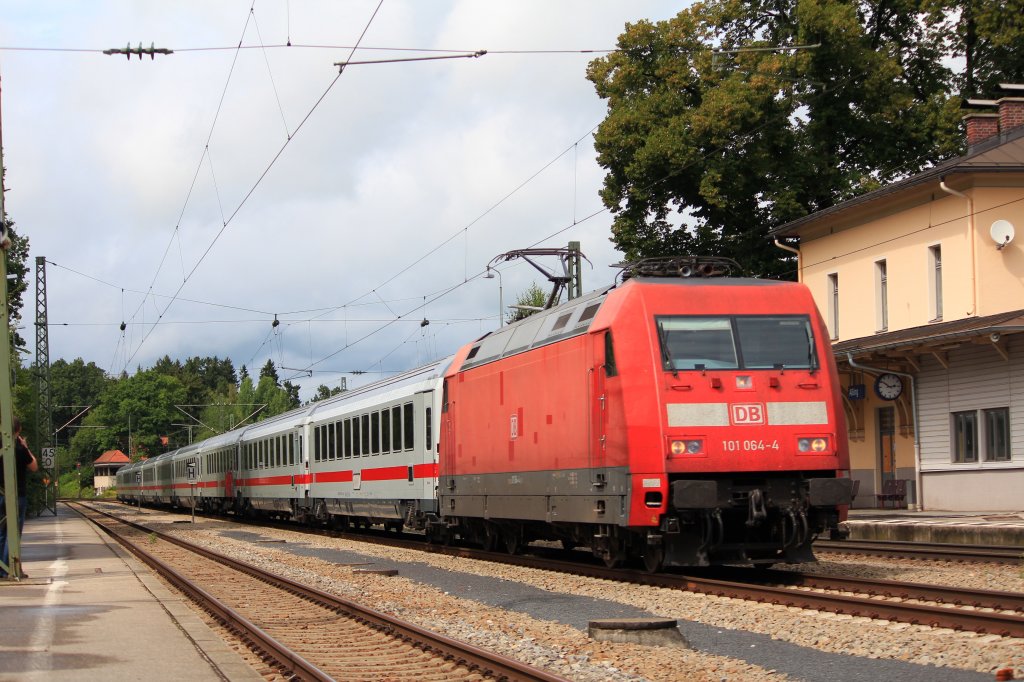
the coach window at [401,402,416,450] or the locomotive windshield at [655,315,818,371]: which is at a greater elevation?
the locomotive windshield at [655,315,818,371]

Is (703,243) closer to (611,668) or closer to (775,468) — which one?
(775,468)

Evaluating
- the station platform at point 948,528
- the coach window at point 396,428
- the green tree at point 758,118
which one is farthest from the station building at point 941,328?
the coach window at point 396,428

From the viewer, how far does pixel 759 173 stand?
120 ft

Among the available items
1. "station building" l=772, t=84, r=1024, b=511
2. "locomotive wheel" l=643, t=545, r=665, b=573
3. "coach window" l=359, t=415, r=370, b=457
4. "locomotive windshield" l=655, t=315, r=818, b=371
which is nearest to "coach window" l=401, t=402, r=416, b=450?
"coach window" l=359, t=415, r=370, b=457

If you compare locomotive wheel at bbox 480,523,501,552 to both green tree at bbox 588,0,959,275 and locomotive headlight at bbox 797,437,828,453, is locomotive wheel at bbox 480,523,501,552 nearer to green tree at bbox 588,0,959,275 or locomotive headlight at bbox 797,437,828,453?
locomotive headlight at bbox 797,437,828,453

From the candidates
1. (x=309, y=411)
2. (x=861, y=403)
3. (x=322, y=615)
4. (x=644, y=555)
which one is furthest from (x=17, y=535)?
(x=861, y=403)

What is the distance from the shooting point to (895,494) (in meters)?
29.4

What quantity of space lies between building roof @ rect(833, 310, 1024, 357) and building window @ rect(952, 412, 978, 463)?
178 cm

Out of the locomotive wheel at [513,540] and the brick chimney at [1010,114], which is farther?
the brick chimney at [1010,114]

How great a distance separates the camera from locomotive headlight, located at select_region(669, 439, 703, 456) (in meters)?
13.3

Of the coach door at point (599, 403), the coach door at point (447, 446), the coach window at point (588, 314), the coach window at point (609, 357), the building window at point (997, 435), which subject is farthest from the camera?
the building window at point (997, 435)

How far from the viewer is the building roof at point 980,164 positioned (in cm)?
2680

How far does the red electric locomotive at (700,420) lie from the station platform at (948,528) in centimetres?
572

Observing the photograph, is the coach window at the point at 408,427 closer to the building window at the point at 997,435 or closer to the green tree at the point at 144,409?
the building window at the point at 997,435
